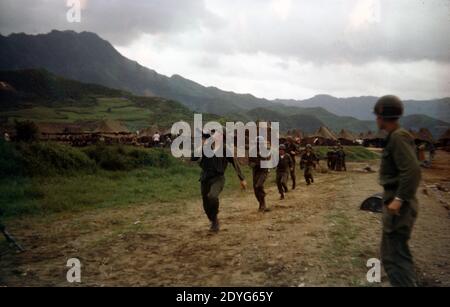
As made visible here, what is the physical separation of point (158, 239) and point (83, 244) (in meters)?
1.43

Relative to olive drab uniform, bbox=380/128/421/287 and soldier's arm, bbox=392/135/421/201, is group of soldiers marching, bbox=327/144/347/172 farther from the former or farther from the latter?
soldier's arm, bbox=392/135/421/201

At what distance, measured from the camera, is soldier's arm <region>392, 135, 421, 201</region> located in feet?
13.2

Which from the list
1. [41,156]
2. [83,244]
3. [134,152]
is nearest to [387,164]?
[83,244]

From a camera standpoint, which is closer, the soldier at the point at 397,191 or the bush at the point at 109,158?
the soldier at the point at 397,191

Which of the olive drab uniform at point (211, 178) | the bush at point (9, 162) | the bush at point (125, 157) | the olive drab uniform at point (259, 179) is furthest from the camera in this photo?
the bush at point (125, 157)

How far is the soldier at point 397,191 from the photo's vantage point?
4.05 meters

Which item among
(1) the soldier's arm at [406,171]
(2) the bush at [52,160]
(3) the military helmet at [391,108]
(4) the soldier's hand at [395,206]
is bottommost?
(2) the bush at [52,160]

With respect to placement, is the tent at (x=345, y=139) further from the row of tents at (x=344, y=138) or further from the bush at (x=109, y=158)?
the bush at (x=109, y=158)

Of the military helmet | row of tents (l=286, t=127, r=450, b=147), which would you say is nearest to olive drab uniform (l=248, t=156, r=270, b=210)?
the military helmet

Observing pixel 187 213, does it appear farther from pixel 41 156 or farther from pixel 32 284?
pixel 41 156

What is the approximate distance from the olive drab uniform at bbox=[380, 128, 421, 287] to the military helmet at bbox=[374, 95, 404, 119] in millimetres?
185

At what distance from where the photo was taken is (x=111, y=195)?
568 inches

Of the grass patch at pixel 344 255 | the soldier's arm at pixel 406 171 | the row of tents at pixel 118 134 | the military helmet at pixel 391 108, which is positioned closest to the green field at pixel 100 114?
the row of tents at pixel 118 134

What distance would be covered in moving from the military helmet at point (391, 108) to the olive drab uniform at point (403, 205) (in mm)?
185
